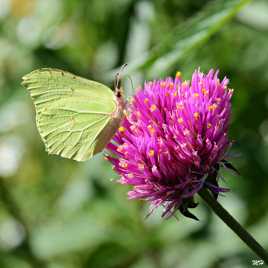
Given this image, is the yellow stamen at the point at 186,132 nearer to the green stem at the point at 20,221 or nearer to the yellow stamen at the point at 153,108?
the yellow stamen at the point at 153,108

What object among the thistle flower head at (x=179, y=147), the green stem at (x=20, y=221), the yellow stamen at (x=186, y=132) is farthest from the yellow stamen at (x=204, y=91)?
the green stem at (x=20, y=221)

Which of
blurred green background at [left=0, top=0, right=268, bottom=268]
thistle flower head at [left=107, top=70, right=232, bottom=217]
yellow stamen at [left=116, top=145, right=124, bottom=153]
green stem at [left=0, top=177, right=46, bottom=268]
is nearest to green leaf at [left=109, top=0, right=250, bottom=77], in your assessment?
thistle flower head at [left=107, top=70, right=232, bottom=217]

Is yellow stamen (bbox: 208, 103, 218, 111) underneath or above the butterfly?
above

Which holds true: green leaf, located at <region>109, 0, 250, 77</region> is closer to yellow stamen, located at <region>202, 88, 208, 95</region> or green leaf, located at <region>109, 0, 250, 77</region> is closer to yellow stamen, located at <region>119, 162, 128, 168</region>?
yellow stamen, located at <region>202, 88, 208, 95</region>

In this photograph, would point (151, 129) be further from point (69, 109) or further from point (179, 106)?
point (69, 109)

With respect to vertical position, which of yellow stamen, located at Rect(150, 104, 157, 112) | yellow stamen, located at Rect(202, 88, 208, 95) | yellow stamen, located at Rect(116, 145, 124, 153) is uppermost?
yellow stamen, located at Rect(202, 88, 208, 95)

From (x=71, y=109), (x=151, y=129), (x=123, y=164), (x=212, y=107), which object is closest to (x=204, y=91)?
(x=212, y=107)

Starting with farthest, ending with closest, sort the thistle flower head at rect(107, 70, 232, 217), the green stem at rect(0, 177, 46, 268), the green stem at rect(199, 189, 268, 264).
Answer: the green stem at rect(0, 177, 46, 268)
the thistle flower head at rect(107, 70, 232, 217)
the green stem at rect(199, 189, 268, 264)

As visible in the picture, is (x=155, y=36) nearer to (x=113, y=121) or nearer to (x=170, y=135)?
(x=113, y=121)
